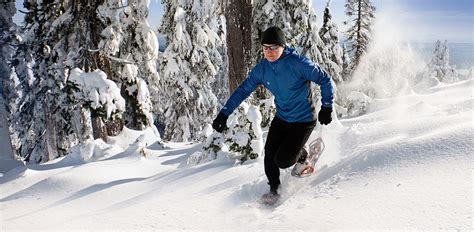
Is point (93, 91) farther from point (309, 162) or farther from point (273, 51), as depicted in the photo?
point (309, 162)

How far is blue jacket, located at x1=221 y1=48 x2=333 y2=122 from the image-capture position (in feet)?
14.3

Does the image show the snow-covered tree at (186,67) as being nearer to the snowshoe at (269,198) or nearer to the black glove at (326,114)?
the black glove at (326,114)

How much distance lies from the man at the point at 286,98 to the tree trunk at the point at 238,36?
4.42m

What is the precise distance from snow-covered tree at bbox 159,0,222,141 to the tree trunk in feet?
22.5

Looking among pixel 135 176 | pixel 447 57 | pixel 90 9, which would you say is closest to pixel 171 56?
pixel 90 9

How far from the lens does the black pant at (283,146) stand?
14.7 ft

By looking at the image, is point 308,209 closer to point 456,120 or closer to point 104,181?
Answer: point 456,120

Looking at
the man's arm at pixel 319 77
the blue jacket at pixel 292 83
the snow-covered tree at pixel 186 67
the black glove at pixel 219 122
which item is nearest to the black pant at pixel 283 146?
the blue jacket at pixel 292 83

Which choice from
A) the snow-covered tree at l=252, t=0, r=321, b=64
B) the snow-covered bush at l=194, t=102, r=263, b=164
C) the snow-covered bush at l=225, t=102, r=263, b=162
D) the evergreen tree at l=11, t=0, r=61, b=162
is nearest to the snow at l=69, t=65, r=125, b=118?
the snow-covered bush at l=194, t=102, r=263, b=164

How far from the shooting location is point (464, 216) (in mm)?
2666

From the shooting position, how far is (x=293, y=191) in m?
4.52

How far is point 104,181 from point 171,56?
14.3 metres

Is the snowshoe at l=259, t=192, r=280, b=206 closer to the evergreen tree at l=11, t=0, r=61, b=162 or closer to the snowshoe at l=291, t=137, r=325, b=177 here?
the snowshoe at l=291, t=137, r=325, b=177

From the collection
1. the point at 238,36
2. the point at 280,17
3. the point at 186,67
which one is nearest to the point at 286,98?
the point at 238,36
